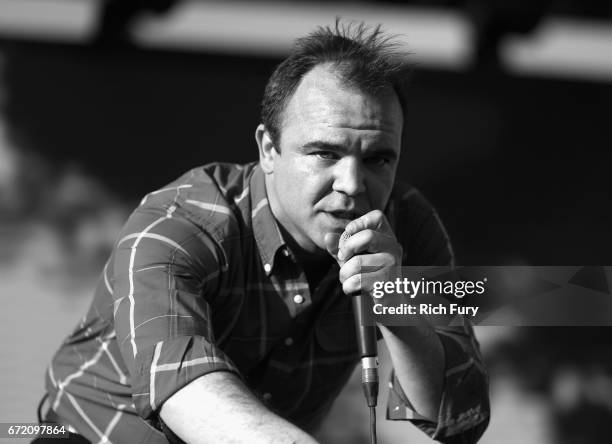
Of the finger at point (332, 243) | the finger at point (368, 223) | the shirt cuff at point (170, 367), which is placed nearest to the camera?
the shirt cuff at point (170, 367)

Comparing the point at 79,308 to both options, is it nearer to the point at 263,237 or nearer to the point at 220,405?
the point at 263,237

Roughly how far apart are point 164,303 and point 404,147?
106 inches

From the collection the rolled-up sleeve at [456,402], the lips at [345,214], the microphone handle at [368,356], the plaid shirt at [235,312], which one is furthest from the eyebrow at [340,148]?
the rolled-up sleeve at [456,402]

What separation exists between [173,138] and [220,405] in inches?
98.6

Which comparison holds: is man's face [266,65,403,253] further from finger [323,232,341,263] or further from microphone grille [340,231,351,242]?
microphone grille [340,231,351,242]

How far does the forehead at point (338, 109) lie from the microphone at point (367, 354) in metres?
0.29

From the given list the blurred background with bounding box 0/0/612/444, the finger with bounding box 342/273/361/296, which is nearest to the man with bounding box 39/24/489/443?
the finger with bounding box 342/273/361/296

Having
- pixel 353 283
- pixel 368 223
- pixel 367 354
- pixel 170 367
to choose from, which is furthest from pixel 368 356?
pixel 170 367

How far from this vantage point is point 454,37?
454 centimetres

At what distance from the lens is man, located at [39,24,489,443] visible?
169 centimetres

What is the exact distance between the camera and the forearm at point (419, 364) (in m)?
1.91

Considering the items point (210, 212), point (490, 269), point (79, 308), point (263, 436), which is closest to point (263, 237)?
point (210, 212)

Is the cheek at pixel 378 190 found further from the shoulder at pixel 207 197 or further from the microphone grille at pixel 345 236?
the shoulder at pixel 207 197

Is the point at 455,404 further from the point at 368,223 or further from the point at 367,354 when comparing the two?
the point at 368,223
